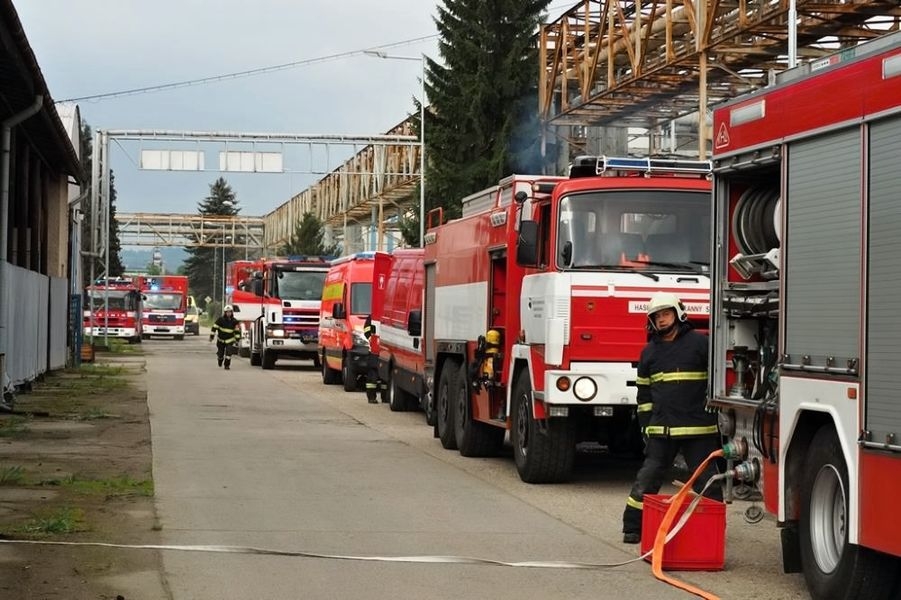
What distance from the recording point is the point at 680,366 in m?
10.0

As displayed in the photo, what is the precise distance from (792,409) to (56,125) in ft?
67.7

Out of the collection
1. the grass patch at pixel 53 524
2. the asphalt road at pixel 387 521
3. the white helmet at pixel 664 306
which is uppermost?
the white helmet at pixel 664 306

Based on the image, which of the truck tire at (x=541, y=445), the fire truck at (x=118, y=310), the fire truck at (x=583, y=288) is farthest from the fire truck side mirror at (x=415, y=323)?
the fire truck at (x=118, y=310)

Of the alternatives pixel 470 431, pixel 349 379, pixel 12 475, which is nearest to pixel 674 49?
pixel 349 379

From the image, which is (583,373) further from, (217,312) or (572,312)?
(217,312)

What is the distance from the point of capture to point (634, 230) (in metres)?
13.7

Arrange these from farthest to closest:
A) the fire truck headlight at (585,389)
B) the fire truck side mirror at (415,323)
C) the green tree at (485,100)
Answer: the green tree at (485,100)
the fire truck side mirror at (415,323)
the fire truck headlight at (585,389)

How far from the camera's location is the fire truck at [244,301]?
148 ft

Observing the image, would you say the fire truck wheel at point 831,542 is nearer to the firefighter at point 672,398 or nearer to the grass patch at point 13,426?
the firefighter at point 672,398

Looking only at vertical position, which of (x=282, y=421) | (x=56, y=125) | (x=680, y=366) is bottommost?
(x=282, y=421)

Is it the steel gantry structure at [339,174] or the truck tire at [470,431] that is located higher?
the steel gantry structure at [339,174]

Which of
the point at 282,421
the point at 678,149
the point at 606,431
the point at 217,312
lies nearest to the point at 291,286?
the point at 678,149

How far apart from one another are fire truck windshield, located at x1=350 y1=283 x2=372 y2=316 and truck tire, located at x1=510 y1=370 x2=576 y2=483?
16.2 m

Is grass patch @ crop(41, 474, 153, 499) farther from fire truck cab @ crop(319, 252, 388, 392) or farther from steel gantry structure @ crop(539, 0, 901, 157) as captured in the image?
fire truck cab @ crop(319, 252, 388, 392)
